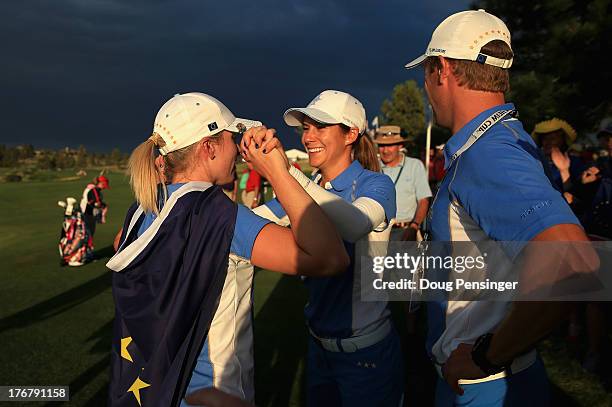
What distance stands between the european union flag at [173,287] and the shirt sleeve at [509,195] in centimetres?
92

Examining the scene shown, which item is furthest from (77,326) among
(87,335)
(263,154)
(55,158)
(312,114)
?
(55,158)

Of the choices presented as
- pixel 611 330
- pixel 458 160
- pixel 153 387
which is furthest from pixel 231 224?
pixel 611 330

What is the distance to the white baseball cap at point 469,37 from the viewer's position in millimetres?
1932

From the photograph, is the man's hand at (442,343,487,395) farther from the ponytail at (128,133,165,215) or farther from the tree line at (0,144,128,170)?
the tree line at (0,144,128,170)

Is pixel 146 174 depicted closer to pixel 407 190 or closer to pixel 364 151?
pixel 364 151

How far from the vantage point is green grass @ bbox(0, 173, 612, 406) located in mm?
4836

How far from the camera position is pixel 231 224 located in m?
1.96

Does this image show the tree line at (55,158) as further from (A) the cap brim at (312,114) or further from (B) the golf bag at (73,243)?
(A) the cap brim at (312,114)

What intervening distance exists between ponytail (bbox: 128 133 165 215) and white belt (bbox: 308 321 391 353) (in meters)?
1.27

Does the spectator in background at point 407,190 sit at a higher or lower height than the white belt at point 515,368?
higher

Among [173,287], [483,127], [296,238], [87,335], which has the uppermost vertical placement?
[483,127]

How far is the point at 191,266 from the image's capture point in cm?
193

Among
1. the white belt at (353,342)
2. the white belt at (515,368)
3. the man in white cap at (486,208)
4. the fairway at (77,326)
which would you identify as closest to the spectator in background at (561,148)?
the fairway at (77,326)

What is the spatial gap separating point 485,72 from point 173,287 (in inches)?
58.8
